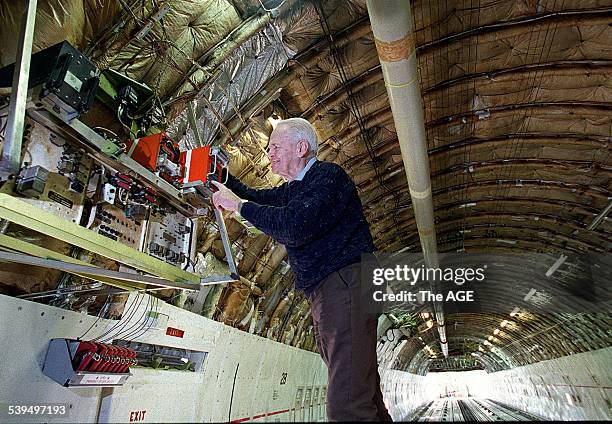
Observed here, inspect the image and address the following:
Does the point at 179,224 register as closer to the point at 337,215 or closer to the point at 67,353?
the point at 67,353

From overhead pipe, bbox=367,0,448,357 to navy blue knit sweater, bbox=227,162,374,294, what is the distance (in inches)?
68.3

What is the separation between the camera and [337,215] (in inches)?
100

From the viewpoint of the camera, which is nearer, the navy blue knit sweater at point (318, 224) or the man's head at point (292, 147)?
the navy blue knit sweater at point (318, 224)

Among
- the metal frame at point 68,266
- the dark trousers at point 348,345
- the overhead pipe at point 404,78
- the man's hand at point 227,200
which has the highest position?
the overhead pipe at point 404,78

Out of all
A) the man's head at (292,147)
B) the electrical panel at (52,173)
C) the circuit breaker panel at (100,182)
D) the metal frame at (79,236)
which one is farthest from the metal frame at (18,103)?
the man's head at (292,147)

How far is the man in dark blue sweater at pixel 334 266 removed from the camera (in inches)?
87.2

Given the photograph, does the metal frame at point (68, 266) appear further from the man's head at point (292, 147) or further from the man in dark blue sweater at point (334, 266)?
the man's head at point (292, 147)

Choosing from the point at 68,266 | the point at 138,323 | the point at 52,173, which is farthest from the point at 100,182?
the point at 138,323

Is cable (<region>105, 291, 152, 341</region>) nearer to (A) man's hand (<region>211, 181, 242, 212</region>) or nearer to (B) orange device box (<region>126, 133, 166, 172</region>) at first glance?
(B) orange device box (<region>126, 133, 166, 172</region>)

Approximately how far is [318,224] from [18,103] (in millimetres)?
1793

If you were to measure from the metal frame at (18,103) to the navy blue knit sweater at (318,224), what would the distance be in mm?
1259

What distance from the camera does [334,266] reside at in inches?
97.8

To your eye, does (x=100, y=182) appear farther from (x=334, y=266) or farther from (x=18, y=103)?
(x=334, y=266)

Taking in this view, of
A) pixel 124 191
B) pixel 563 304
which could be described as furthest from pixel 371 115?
pixel 563 304
